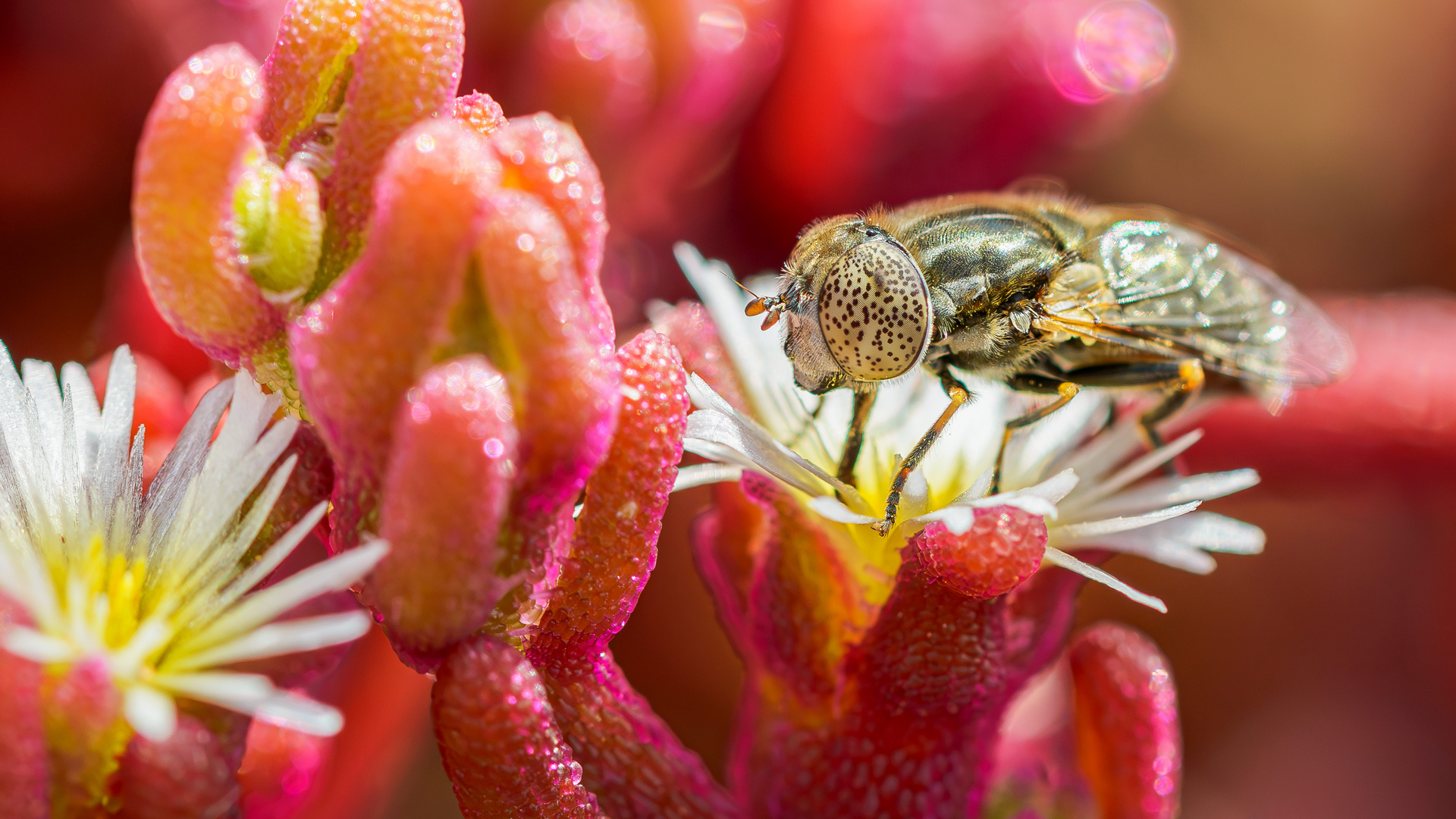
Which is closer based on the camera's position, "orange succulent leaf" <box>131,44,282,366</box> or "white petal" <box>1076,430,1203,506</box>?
"orange succulent leaf" <box>131,44,282,366</box>

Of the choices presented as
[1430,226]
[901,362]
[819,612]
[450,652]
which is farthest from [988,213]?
[1430,226]

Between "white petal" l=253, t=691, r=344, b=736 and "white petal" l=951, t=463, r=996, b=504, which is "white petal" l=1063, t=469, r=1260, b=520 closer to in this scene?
"white petal" l=951, t=463, r=996, b=504

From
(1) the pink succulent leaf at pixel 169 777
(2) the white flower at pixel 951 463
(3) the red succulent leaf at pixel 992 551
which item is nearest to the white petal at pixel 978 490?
(2) the white flower at pixel 951 463

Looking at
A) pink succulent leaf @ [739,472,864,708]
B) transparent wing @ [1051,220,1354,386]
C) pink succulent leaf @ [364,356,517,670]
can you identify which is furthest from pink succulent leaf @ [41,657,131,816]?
transparent wing @ [1051,220,1354,386]

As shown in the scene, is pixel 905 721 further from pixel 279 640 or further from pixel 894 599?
pixel 279 640

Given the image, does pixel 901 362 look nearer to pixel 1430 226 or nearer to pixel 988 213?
pixel 988 213

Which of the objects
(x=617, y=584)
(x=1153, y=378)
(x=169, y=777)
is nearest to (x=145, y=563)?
(x=169, y=777)
